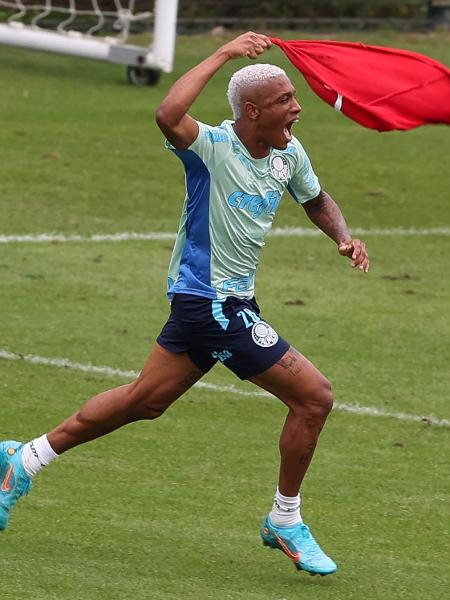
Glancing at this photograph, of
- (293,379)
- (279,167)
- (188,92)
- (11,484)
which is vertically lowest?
(11,484)

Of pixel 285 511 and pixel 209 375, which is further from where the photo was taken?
pixel 209 375

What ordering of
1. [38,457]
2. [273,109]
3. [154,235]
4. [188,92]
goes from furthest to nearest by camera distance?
[154,235] → [38,457] → [273,109] → [188,92]

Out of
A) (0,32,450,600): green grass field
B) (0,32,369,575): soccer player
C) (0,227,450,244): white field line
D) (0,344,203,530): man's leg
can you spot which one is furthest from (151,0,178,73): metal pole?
(0,344,203,530): man's leg

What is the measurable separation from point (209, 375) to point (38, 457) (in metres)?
2.82

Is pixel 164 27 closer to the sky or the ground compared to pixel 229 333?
closer to the ground

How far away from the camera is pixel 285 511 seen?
6.73 m

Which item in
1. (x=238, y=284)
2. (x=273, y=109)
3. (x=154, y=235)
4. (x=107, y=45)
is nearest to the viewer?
(x=273, y=109)

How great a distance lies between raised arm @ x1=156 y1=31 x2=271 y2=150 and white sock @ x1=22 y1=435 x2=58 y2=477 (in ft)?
4.79

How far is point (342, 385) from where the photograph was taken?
31.0ft

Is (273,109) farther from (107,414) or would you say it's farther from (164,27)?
(164,27)

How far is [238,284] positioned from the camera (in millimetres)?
6652

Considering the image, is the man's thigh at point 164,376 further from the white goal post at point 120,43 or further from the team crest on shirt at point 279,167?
the white goal post at point 120,43

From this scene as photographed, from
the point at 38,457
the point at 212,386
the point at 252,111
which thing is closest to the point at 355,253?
the point at 252,111

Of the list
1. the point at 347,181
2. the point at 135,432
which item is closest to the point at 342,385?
the point at 135,432
